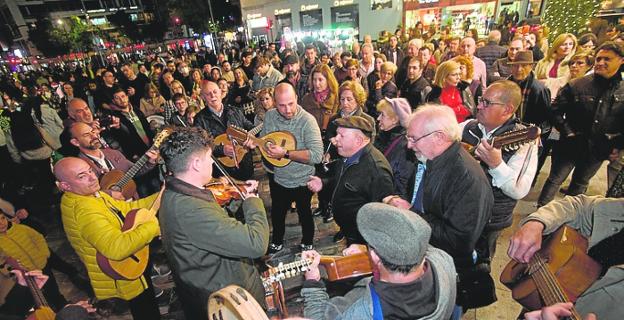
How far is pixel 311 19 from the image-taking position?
2533 cm

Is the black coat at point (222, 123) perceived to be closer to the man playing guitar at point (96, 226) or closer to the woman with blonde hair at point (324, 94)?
the woman with blonde hair at point (324, 94)

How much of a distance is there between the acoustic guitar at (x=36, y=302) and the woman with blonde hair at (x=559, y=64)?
707 cm

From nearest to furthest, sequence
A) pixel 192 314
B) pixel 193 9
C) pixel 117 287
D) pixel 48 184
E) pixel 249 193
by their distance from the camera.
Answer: pixel 192 314 → pixel 249 193 → pixel 117 287 → pixel 48 184 → pixel 193 9

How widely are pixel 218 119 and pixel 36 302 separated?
2.96 meters

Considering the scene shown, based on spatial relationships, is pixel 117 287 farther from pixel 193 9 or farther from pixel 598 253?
pixel 193 9

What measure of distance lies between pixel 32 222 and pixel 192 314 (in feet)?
8.86

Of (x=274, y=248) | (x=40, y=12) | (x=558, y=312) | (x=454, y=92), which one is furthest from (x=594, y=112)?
(x=40, y=12)

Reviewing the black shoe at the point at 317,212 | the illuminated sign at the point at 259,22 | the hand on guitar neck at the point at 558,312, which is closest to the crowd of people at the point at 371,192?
the hand on guitar neck at the point at 558,312

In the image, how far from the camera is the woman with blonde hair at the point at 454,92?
457cm

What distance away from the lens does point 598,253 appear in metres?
1.88

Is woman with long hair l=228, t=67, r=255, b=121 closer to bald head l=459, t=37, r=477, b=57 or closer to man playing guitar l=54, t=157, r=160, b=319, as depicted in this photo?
man playing guitar l=54, t=157, r=160, b=319

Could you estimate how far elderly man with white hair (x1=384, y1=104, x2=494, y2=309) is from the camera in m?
2.12

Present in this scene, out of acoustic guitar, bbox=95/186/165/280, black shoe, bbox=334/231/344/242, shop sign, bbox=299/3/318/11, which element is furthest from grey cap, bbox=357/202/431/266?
shop sign, bbox=299/3/318/11

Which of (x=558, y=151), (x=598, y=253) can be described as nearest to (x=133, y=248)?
(x=598, y=253)
